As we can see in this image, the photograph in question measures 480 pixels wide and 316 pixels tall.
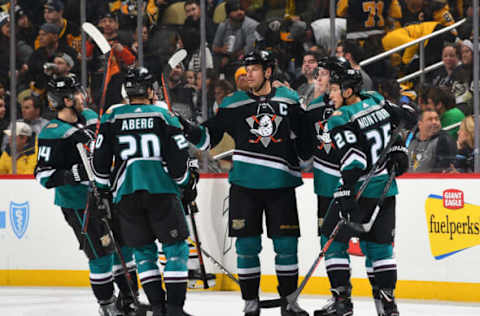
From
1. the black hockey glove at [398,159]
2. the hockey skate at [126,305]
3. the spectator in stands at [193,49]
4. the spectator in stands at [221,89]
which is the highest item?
the spectator in stands at [193,49]

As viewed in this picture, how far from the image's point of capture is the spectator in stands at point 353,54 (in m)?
6.57

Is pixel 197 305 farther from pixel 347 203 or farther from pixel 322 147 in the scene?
pixel 347 203

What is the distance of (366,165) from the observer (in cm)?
461

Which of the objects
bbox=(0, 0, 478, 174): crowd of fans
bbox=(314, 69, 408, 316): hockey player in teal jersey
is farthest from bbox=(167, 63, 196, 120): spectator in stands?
bbox=(314, 69, 408, 316): hockey player in teal jersey

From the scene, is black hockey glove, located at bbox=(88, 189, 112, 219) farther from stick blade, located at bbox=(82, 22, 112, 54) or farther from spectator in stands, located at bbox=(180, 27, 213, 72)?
spectator in stands, located at bbox=(180, 27, 213, 72)

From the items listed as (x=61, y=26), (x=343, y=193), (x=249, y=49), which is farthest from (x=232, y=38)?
(x=343, y=193)

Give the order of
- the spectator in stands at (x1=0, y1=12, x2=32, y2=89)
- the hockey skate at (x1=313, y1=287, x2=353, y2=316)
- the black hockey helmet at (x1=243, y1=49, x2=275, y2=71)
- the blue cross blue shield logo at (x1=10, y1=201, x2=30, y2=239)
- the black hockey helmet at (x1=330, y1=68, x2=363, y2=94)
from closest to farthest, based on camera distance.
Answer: the black hockey helmet at (x1=330, y1=68, x2=363, y2=94) < the hockey skate at (x1=313, y1=287, x2=353, y2=316) < the black hockey helmet at (x1=243, y1=49, x2=275, y2=71) < the blue cross blue shield logo at (x1=10, y1=201, x2=30, y2=239) < the spectator in stands at (x1=0, y1=12, x2=32, y2=89)

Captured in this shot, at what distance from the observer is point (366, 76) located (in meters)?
6.59

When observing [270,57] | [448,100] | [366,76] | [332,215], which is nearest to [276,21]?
[366,76]

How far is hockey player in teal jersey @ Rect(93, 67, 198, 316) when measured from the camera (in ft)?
15.3

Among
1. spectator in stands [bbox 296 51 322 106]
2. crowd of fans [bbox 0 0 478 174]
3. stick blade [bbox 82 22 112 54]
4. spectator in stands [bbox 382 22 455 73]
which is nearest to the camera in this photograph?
stick blade [bbox 82 22 112 54]

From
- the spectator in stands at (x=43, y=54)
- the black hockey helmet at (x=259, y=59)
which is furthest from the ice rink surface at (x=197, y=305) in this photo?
the spectator in stands at (x=43, y=54)

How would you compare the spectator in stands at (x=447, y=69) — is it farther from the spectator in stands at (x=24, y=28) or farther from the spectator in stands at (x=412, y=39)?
the spectator in stands at (x=24, y=28)

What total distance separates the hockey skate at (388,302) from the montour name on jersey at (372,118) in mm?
864
